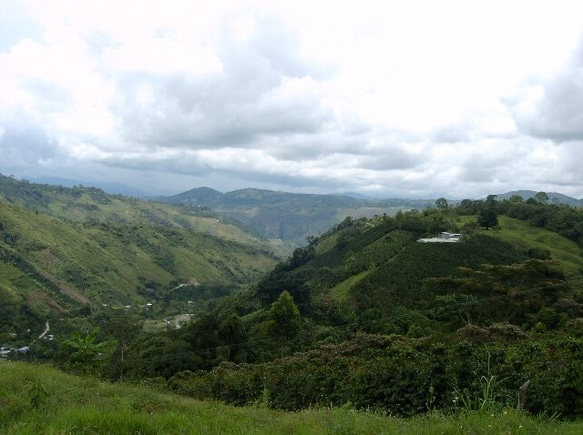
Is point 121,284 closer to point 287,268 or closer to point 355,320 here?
point 287,268

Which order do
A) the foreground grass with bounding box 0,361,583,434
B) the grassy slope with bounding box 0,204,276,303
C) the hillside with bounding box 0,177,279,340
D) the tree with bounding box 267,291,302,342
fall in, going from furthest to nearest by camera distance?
1. the grassy slope with bounding box 0,204,276,303
2. the hillside with bounding box 0,177,279,340
3. the tree with bounding box 267,291,302,342
4. the foreground grass with bounding box 0,361,583,434

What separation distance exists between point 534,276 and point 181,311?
11588 centimetres

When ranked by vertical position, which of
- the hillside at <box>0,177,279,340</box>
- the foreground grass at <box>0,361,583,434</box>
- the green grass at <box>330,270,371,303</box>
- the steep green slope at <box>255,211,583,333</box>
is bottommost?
the hillside at <box>0,177,279,340</box>

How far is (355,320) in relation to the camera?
46.4m

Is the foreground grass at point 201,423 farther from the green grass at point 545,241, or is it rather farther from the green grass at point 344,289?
the green grass at point 545,241

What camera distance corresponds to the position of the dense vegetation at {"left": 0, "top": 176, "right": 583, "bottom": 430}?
489 inches

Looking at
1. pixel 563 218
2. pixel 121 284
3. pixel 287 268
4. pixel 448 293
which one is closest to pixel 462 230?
pixel 563 218

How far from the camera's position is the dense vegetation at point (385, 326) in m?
12.4

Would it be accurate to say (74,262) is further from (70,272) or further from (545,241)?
(545,241)

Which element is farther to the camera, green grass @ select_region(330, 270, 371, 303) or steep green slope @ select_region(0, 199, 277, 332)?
steep green slope @ select_region(0, 199, 277, 332)

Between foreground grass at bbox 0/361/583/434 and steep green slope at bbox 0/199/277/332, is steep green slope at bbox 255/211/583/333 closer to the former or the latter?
foreground grass at bbox 0/361/583/434

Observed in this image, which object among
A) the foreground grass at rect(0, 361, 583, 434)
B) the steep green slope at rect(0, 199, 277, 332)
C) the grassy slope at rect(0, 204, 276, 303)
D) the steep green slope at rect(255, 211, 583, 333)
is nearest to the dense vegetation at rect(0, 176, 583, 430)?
the steep green slope at rect(255, 211, 583, 333)

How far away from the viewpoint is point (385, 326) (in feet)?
116

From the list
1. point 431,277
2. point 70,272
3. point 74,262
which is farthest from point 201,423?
point 74,262
